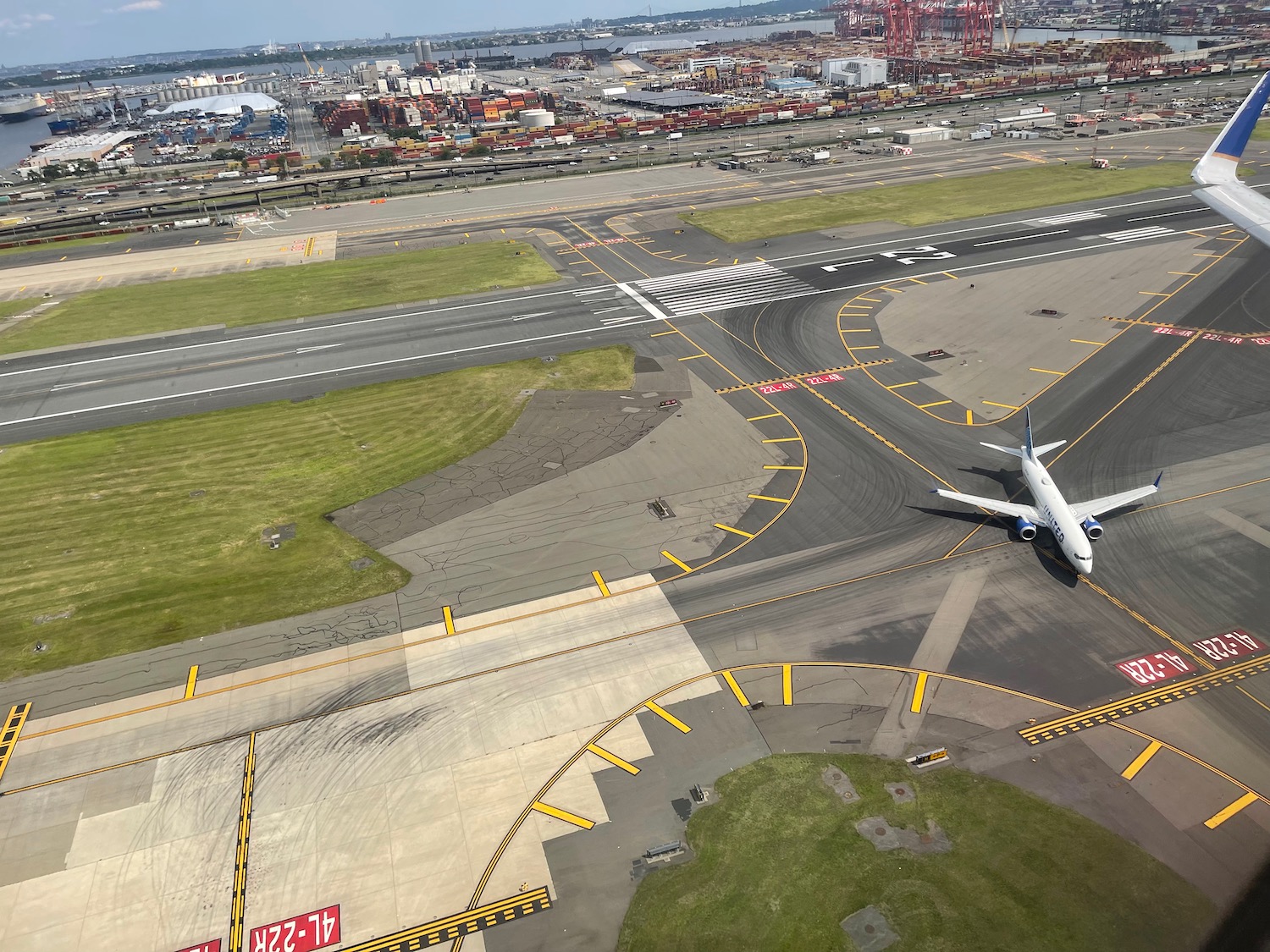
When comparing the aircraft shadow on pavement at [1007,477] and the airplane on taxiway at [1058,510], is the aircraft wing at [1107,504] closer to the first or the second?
the airplane on taxiway at [1058,510]

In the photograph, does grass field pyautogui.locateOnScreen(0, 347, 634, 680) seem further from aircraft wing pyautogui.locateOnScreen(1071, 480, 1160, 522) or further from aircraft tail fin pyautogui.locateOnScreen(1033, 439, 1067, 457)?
aircraft wing pyautogui.locateOnScreen(1071, 480, 1160, 522)

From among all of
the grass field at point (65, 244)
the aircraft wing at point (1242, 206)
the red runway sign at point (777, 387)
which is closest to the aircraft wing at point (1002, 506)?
the aircraft wing at point (1242, 206)

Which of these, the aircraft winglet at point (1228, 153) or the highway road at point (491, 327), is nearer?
the aircraft winglet at point (1228, 153)

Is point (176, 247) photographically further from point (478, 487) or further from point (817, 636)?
point (817, 636)

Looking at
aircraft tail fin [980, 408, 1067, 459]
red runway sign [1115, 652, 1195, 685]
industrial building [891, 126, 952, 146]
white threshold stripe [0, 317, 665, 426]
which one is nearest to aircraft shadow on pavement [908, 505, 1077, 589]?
aircraft tail fin [980, 408, 1067, 459]

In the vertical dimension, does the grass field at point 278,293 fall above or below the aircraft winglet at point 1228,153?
below

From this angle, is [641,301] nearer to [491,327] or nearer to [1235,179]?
[491,327]
